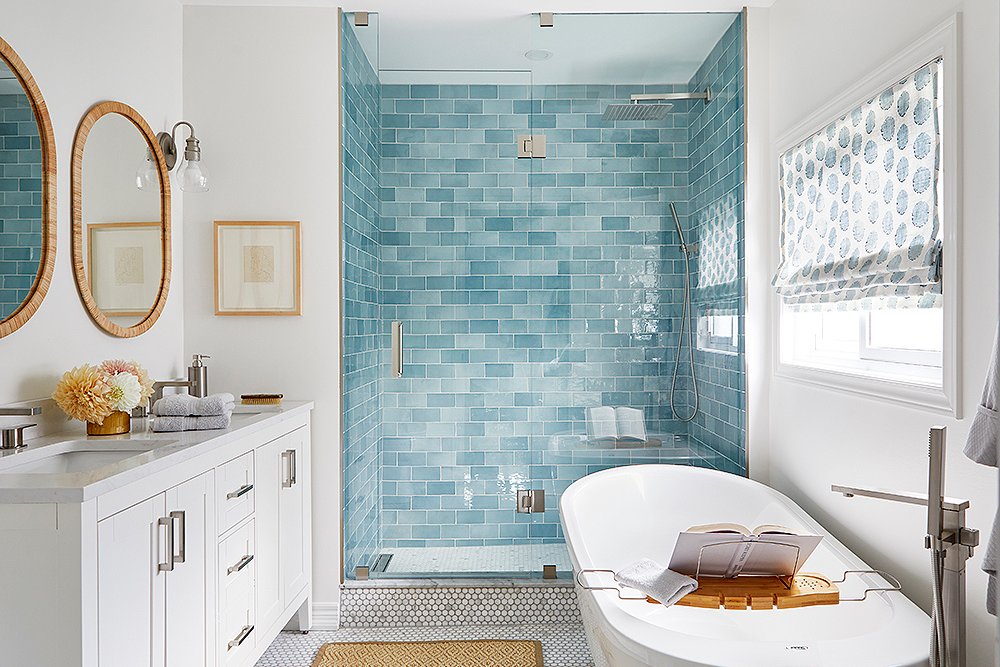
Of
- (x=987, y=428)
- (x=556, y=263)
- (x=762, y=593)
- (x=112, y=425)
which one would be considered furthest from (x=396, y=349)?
(x=987, y=428)

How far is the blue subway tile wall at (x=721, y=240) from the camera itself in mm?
3154

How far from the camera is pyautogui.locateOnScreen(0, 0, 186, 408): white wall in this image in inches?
81.7

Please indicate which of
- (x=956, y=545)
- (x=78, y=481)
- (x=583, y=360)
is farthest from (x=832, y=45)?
(x=78, y=481)

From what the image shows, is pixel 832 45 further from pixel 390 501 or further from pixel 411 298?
pixel 390 501

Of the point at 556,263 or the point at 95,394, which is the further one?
the point at 556,263

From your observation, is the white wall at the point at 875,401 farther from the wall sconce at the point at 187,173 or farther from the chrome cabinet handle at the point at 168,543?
the wall sconce at the point at 187,173

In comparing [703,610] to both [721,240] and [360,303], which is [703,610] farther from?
[360,303]

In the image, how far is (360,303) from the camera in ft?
10.7

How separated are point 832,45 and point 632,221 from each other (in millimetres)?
1037

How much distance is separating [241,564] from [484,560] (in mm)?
1222

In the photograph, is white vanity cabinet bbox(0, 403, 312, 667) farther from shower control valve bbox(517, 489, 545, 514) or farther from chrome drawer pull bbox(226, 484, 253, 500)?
shower control valve bbox(517, 489, 545, 514)

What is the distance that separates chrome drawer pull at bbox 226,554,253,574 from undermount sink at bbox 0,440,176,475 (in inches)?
19.1

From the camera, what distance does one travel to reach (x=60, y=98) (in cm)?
223

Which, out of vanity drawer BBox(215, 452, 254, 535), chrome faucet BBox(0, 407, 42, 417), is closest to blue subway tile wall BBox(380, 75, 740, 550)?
vanity drawer BBox(215, 452, 254, 535)
